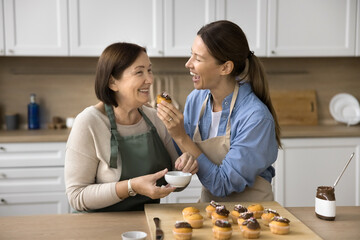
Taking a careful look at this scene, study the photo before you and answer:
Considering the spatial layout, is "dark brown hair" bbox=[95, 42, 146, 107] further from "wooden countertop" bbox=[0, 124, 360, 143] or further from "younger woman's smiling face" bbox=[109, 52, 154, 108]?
"wooden countertop" bbox=[0, 124, 360, 143]

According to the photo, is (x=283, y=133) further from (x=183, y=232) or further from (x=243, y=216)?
(x=183, y=232)

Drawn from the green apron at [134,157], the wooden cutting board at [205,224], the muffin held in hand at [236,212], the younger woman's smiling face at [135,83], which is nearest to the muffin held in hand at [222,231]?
the wooden cutting board at [205,224]

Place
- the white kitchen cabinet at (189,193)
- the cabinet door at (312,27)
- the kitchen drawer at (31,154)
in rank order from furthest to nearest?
1. the cabinet door at (312,27)
2. the white kitchen cabinet at (189,193)
3. the kitchen drawer at (31,154)

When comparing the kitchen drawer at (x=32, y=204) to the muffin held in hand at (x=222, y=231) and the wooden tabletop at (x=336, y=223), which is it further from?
the muffin held in hand at (x=222, y=231)

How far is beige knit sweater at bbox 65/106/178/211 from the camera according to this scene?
1.71m

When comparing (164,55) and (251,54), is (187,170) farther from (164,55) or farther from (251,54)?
(164,55)

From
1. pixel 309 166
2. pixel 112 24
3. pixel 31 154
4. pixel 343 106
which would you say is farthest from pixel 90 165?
pixel 343 106

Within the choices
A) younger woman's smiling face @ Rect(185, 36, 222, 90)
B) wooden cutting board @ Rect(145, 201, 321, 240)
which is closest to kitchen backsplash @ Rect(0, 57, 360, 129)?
younger woman's smiling face @ Rect(185, 36, 222, 90)

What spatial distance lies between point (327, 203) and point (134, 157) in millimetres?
750

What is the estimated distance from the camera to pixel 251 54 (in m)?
2.02

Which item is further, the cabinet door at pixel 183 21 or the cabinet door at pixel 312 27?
the cabinet door at pixel 312 27

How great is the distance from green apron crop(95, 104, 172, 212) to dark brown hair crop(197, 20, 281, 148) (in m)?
0.46

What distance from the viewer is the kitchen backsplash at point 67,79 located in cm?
386

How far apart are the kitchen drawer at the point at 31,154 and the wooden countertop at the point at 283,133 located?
0.13 feet
